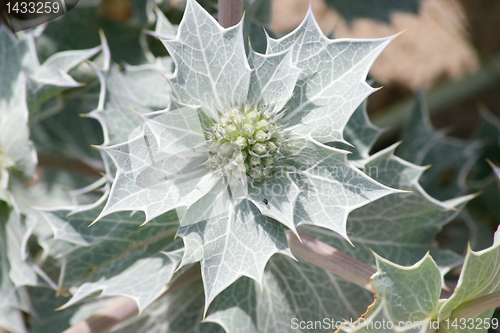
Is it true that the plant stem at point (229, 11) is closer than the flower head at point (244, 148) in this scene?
No

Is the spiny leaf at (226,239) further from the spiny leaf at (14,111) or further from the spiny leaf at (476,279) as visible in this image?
the spiny leaf at (14,111)

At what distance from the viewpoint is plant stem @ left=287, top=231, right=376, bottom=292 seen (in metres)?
0.88

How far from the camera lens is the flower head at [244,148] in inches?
33.8

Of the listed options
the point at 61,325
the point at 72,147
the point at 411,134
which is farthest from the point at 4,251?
the point at 411,134

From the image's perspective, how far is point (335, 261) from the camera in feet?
2.98

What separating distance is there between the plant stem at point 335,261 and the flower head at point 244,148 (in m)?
0.09

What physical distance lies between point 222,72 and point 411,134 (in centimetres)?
92

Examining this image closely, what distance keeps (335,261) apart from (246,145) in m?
0.31

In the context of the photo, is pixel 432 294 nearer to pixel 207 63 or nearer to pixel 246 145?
pixel 246 145

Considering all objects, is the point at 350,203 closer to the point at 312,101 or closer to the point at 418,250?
the point at 312,101

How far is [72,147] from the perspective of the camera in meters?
1.64

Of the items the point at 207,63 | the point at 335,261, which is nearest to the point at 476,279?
the point at 335,261

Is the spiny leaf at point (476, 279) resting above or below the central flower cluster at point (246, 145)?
below

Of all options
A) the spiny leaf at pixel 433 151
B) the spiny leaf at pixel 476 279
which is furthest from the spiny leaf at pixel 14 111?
the spiny leaf at pixel 433 151
